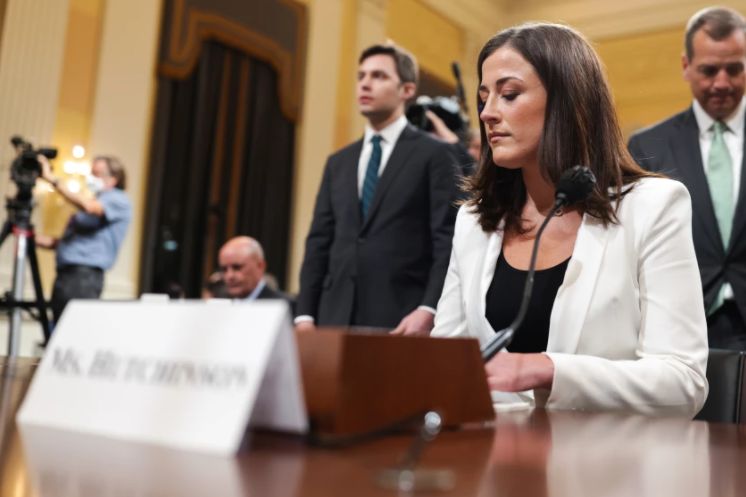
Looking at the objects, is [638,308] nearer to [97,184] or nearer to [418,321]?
[418,321]

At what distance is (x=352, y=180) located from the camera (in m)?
2.32

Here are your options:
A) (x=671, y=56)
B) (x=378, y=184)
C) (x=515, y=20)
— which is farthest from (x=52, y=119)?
(x=671, y=56)

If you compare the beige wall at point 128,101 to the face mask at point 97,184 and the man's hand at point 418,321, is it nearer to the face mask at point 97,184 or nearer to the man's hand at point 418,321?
the face mask at point 97,184

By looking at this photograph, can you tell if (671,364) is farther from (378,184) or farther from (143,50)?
(143,50)

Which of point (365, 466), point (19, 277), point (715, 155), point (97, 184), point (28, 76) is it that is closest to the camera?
point (365, 466)

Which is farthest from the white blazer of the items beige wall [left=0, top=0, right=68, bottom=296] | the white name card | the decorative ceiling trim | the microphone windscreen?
the decorative ceiling trim

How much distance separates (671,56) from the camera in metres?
7.72

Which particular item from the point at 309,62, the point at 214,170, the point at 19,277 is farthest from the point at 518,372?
the point at 309,62

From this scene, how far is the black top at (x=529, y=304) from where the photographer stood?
1152 mm

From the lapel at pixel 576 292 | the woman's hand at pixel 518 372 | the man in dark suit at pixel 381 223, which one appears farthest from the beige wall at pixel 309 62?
the woman's hand at pixel 518 372

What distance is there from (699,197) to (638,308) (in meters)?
0.95

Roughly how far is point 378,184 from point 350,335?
183 cm

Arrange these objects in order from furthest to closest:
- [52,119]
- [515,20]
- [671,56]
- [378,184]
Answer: [515,20]
[671,56]
[52,119]
[378,184]

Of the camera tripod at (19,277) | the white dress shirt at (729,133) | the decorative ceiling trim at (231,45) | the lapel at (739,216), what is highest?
the decorative ceiling trim at (231,45)
